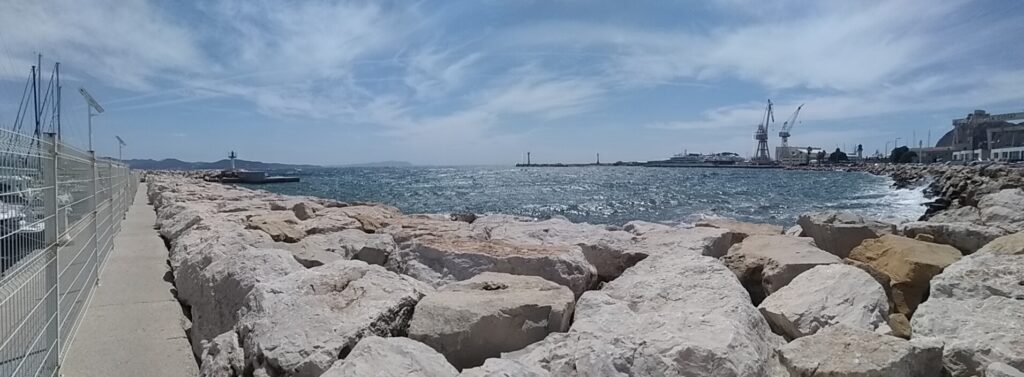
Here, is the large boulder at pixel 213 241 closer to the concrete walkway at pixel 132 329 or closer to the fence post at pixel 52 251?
the concrete walkway at pixel 132 329

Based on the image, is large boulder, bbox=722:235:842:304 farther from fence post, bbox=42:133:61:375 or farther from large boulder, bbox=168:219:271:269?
fence post, bbox=42:133:61:375

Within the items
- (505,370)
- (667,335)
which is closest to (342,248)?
(505,370)

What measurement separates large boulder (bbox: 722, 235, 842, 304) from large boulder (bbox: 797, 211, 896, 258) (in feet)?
3.23

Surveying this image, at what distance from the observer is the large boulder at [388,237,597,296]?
405 centimetres

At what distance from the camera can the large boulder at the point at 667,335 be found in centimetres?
236

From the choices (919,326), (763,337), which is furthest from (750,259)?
(763,337)

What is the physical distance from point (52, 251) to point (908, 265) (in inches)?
216

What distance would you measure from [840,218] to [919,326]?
356 centimetres

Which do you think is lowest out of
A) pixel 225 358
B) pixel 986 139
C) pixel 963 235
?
pixel 225 358

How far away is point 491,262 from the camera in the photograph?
4156 mm

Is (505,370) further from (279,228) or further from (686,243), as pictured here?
(279,228)

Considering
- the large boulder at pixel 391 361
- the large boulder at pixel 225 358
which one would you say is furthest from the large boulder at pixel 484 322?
the large boulder at pixel 225 358

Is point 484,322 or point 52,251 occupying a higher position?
point 52,251

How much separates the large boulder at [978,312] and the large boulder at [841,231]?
1797 millimetres
